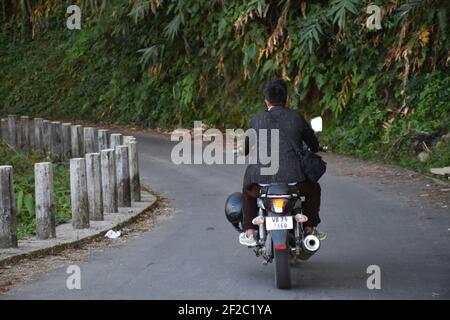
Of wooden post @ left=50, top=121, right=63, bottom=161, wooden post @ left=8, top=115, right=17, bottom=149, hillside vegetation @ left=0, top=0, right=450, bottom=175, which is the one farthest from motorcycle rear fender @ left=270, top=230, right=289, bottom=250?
wooden post @ left=8, top=115, right=17, bottom=149

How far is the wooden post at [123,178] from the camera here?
14.0 m

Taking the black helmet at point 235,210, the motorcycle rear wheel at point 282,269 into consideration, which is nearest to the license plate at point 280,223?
the motorcycle rear wheel at point 282,269

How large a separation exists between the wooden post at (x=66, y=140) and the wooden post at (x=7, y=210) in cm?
914

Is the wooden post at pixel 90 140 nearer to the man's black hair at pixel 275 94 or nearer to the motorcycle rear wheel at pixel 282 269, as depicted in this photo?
the man's black hair at pixel 275 94

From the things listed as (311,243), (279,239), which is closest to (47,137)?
(311,243)

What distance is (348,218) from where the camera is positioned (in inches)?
512

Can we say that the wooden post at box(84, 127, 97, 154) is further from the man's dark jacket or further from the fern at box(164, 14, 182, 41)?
the man's dark jacket

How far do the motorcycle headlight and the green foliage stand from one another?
4.18 metres

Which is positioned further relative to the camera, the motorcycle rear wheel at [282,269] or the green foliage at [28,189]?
the green foliage at [28,189]

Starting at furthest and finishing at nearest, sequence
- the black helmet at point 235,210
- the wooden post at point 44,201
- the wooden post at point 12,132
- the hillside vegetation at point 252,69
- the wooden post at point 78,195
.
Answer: the wooden post at point 12,132 < the hillside vegetation at point 252,69 < the wooden post at point 78,195 < the wooden post at point 44,201 < the black helmet at point 235,210

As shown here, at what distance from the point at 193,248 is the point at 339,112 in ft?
37.0

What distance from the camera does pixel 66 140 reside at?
65.5ft
